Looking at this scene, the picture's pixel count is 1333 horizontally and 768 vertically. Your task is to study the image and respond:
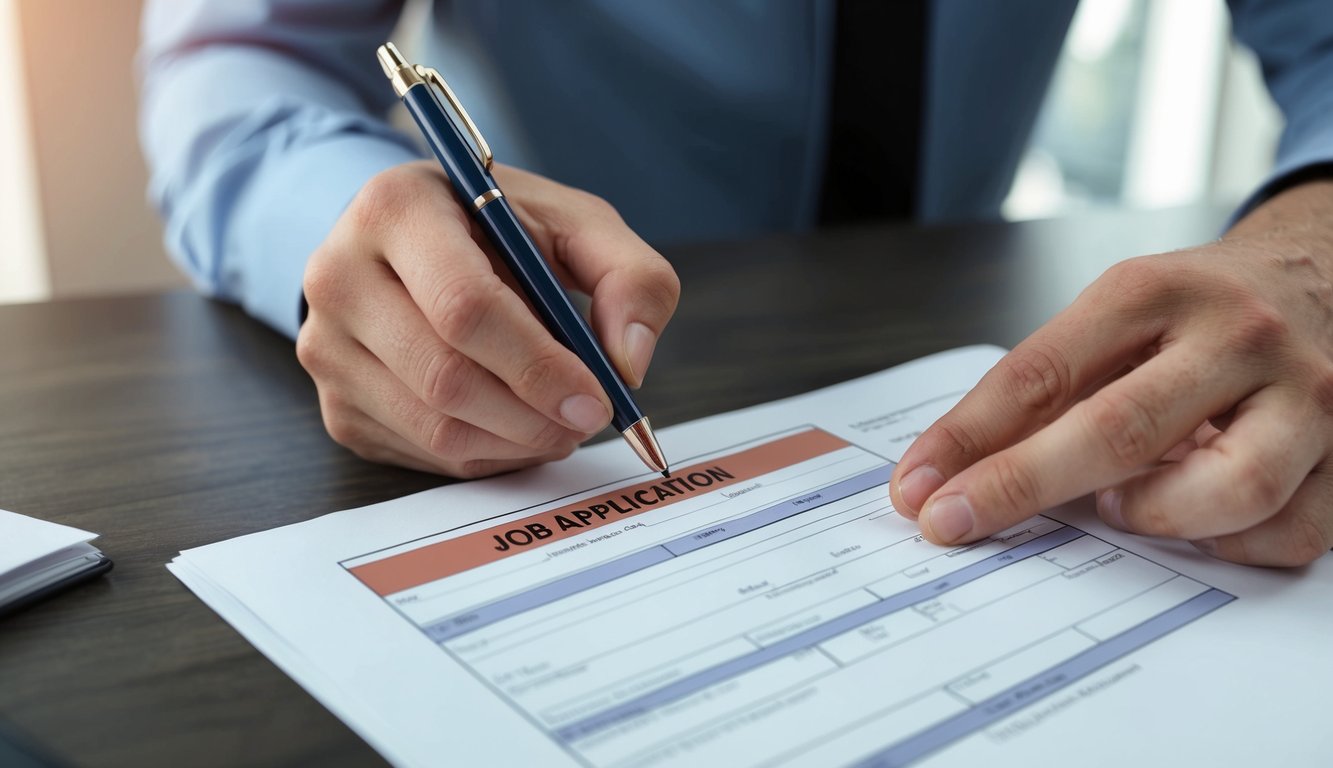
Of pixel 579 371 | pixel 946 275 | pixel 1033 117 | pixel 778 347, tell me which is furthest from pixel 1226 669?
pixel 1033 117

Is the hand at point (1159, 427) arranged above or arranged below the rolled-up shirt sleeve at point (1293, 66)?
below

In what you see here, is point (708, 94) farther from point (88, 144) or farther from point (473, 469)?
point (88, 144)

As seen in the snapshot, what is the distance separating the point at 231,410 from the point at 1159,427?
0.46 metres

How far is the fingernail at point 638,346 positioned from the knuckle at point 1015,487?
16 cm

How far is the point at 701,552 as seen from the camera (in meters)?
0.41

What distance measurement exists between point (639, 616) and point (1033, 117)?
39.4 inches

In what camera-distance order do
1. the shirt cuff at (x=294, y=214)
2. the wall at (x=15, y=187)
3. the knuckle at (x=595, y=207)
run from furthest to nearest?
the wall at (x=15, y=187), the shirt cuff at (x=294, y=214), the knuckle at (x=595, y=207)

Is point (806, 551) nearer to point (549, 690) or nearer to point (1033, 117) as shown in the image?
point (549, 690)

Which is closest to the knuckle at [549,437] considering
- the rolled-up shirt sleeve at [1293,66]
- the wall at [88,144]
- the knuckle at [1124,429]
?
the knuckle at [1124,429]

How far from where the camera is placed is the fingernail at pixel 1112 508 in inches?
16.7

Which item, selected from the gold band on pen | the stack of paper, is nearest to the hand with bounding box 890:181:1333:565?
the gold band on pen

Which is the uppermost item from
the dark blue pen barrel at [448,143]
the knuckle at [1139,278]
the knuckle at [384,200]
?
the dark blue pen barrel at [448,143]

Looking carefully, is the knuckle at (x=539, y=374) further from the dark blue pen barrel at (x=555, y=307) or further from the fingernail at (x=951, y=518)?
the fingernail at (x=951, y=518)

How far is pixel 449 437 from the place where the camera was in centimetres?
47
